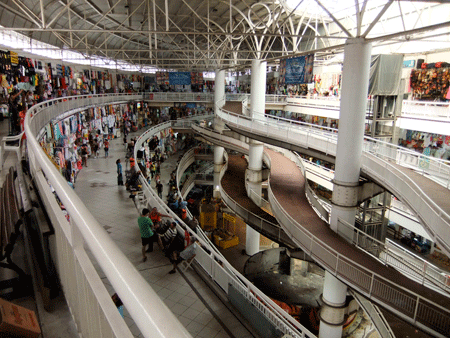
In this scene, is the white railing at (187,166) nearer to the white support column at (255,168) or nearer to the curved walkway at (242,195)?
the curved walkway at (242,195)

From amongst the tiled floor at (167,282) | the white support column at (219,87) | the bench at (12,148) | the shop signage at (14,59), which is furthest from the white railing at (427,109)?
the shop signage at (14,59)

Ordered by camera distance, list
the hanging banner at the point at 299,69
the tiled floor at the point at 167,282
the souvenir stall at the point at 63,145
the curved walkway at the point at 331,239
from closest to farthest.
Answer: the tiled floor at the point at 167,282 < the curved walkway at the point at 331,239 < the souvenir stall at the point at 63,145 < the hanging banner at the point at 299,69

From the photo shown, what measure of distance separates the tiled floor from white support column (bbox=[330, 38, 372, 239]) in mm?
6273

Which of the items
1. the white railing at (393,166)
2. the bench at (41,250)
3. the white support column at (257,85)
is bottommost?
the white railing at (393,166)

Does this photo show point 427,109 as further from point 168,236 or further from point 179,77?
point 179,77

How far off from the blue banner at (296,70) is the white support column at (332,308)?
10086 millimetres

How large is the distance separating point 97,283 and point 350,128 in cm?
1113

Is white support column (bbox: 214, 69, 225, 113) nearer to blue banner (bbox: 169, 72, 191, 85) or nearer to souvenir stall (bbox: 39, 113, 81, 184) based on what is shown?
blue banner (bbox: 169, 72, 191, 85)

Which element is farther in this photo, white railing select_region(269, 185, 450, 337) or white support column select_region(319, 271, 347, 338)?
white support column select_region(319, 271, 347, 338)

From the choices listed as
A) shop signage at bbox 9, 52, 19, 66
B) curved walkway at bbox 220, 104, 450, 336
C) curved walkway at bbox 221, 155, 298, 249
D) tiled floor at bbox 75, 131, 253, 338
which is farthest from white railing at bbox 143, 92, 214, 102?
tiled floor at bbox 75, 131, 253, 338

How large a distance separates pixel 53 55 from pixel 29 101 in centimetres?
1785

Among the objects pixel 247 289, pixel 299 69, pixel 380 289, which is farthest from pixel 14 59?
pixel 380 289

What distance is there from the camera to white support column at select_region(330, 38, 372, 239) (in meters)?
11.1

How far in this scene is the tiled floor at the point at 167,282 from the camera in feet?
22.4
